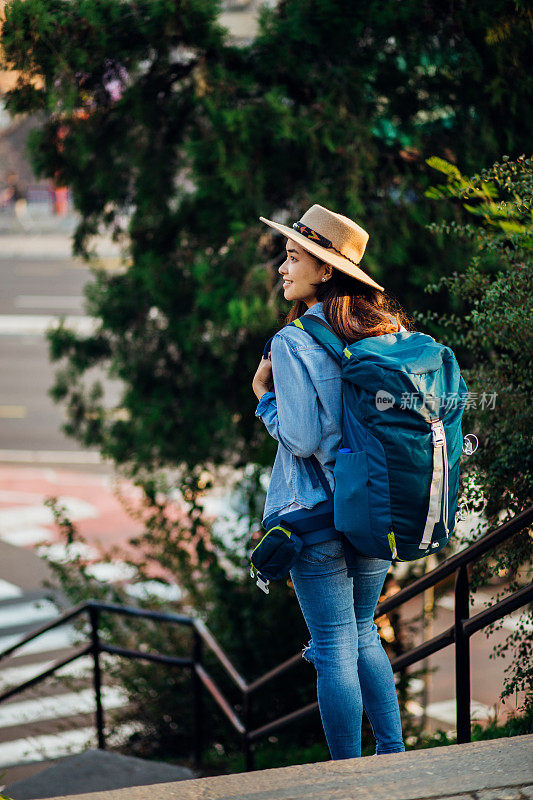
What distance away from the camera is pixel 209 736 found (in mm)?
5750

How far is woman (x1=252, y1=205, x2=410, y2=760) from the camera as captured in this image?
2439 mm

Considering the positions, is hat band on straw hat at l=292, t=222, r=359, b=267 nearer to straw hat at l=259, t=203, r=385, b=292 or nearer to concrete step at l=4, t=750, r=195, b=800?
straw hat at l=259, t=203, r=385, b=292

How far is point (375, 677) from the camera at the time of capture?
2.67 metres

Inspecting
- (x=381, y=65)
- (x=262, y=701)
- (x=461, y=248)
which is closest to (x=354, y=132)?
(x=381, y=65)

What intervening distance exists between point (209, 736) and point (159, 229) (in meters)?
3.33

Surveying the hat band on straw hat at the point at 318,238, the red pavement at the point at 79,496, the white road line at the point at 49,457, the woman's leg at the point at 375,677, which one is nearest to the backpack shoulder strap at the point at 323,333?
the hat band on straw hat at the point at 318,238

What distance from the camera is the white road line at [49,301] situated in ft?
78.2

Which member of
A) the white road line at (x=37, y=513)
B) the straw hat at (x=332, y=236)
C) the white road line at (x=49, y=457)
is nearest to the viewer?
the straw hat at (x=332, y=236)

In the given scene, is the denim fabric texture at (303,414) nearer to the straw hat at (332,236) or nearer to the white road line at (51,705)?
the straw hat at (332,236)

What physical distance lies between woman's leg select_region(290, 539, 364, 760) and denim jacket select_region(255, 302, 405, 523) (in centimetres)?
16

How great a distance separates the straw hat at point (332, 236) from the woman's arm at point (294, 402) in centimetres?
33

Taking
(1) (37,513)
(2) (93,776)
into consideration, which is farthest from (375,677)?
(1) (37,513)

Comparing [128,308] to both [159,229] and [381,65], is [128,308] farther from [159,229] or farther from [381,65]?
[381,65]

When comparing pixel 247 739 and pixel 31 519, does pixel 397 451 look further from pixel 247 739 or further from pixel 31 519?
pixel 31 519
